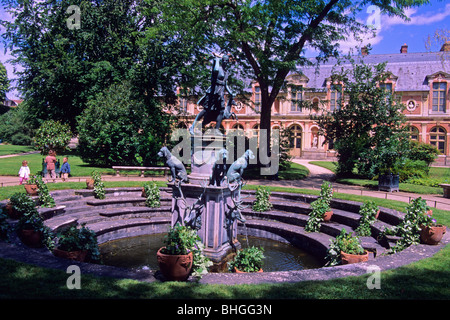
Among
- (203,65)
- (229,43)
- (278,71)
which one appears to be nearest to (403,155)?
(278,71)

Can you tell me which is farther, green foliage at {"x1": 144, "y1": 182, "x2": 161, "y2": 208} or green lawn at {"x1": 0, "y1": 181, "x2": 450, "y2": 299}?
green foliage at {"x1": 144, "y1": 182, "x2": 161, "y2": 208}

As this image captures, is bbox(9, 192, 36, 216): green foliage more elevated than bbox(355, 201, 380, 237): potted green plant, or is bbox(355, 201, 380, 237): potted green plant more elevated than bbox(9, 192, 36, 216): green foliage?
bbox(9, 192, 36, 216): green foliage

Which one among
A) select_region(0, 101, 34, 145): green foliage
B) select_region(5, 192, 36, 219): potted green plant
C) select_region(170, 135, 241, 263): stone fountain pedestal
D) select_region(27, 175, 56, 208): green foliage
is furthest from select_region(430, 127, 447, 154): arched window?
select_region(0, 101, 34, 145): green foliage

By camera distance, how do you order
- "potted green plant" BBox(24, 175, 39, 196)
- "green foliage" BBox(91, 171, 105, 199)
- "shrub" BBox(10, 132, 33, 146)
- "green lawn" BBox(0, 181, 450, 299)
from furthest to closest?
"shrub" BBox(10, 132, 33, 146), "green foliage" BBox(91, 171, 105, 199), "potted green plant" BBox(24, 175, 39, 196), "green lawn" BBox(0, 181, 450, 299)

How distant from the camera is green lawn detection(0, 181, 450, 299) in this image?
4.87 meters

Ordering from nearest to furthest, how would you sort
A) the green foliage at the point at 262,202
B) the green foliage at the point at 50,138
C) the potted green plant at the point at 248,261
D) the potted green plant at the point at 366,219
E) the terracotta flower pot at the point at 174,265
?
the terracotta flower pot at the point at 174,265
the potted green plant at the point at 248,261
the potted green plant at the point at 366,219
the green foliage at the point at 262,202
the green foliage at the point at 50,138

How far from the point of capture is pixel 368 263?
676 centimetres

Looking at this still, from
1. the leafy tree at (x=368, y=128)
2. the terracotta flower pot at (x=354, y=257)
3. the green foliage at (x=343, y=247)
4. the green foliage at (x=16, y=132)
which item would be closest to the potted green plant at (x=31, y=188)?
the green foliage at (x=343, y=247)

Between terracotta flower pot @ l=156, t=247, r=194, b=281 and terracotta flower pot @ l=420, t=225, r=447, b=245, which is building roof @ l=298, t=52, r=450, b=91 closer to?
terracotta flower pot @ l=420, t=225, r=447, b=245

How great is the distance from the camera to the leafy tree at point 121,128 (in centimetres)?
2459

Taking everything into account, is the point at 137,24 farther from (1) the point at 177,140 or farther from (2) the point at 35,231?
(2) the point at 35,231

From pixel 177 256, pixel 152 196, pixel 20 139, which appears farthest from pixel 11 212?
pixel 20 139

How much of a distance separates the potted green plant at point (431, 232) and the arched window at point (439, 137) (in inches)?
1541

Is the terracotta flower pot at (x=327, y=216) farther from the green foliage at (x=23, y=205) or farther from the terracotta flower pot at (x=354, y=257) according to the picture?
the green foliage at (x=23, y=205)
